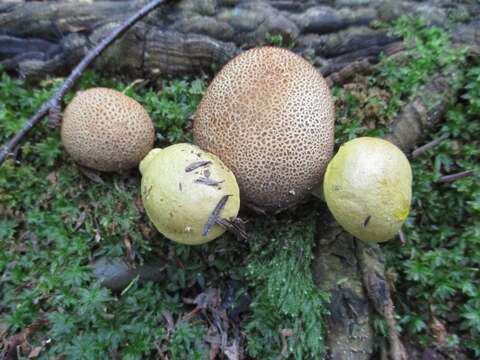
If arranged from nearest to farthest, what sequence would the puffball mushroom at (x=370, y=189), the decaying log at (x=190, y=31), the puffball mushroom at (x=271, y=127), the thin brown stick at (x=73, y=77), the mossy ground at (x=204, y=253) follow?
the puffball mushroom at (x=370, y=189) → the puffball mushroom at (x=271, y=127) → the mossy ground at (x=204, y=253) → the thin brown stick at (x=73, y=77) → the decaying log at (x=190, y=31)

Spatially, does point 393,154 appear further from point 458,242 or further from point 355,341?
point 355,341

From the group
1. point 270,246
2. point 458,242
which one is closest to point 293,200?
point 270,246

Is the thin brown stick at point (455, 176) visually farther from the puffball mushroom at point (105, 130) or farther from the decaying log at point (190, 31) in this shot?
the puffball mushroom at point (105, 130)

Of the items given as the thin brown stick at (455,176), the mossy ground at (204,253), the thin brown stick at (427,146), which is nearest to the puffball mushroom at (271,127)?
the mossy ground at (204,253)

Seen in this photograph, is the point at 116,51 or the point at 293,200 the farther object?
the point at 116,51

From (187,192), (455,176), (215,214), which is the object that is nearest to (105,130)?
(187,192)

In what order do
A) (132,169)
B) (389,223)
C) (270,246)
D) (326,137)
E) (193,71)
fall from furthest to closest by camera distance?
(193,71) < (132,169) < (270,246) < (326,137) < (389,223)

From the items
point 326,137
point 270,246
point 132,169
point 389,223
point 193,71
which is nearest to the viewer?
point 389,223
